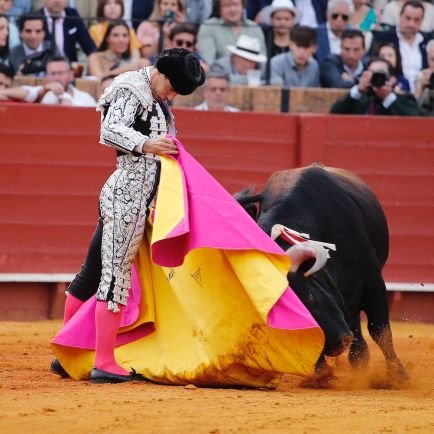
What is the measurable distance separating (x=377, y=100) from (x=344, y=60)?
33.1 inches

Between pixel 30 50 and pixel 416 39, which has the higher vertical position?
pixel 416 39

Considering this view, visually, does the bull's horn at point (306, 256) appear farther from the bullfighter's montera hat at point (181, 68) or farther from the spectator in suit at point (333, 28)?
the spectator in suit at point (333, 28)

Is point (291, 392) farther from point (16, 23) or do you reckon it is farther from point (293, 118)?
point (16, 23)

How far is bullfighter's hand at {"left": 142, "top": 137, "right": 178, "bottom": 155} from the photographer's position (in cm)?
484

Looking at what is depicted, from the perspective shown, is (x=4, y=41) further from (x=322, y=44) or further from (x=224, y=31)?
(x=322, y=44)

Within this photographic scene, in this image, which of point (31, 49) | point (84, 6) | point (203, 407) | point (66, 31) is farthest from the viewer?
point (84, 6)

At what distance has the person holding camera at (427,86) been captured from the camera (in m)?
9.02

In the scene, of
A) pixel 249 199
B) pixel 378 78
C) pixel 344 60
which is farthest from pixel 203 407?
pixel 344 60

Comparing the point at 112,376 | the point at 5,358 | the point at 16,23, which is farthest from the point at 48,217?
the point at 112,376

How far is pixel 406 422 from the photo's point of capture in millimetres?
4180

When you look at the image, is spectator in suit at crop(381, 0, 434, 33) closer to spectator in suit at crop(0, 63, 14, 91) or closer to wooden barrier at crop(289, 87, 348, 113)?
wooden barrier at crop(289, 87, 348, 113)

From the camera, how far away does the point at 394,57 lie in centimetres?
948

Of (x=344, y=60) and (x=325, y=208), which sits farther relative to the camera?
(x=344, y=60)

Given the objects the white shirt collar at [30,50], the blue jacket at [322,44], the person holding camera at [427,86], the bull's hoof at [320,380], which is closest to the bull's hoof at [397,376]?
the bull's hoof at [320,380]
